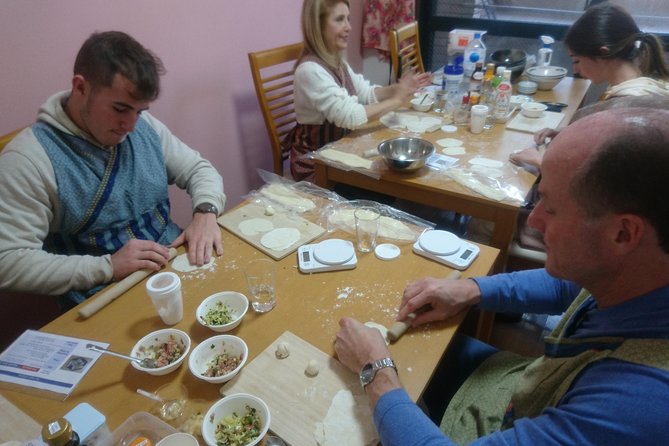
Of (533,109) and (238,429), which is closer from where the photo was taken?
(238,429)

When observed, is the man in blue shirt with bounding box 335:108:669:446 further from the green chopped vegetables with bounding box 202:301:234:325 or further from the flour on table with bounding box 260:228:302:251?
the flour on table with bounding box 260:228:302:251

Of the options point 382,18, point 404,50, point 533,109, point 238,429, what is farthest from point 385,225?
point 382,18

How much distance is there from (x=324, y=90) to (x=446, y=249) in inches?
49.1

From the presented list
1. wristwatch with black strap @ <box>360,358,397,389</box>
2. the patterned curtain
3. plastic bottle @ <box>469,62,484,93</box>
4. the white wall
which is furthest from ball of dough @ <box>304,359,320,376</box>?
the patterned curtain

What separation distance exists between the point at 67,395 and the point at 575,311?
110cm

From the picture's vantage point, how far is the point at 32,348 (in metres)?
0.96

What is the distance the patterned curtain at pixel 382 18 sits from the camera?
11.5ft

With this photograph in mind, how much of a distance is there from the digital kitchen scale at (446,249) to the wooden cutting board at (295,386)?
478 mm

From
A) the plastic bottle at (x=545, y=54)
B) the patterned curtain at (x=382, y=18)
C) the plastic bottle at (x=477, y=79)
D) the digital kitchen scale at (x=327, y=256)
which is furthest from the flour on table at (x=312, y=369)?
the patterned curtain at (x=382, y=18)

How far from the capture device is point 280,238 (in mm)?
1317

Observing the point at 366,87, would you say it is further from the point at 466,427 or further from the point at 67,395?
the point at 67,395

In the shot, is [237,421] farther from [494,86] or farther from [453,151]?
[494,86]

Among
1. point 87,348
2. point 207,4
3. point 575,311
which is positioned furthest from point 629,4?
point 87,348

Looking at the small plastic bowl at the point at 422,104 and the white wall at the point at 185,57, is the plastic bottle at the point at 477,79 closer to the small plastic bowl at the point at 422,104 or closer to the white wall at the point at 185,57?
the small plastic bowl at the point at 422,104
